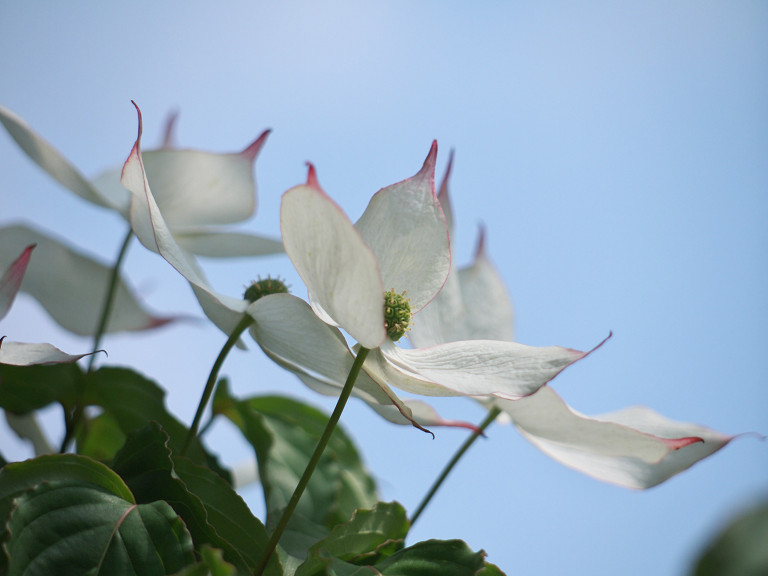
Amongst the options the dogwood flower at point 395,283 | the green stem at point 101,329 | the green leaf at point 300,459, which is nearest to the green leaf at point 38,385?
the green stem at point 101,329

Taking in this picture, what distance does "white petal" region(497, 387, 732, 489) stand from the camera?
0.37 m

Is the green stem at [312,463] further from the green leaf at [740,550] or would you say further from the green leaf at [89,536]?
the green leaf at [740,550]

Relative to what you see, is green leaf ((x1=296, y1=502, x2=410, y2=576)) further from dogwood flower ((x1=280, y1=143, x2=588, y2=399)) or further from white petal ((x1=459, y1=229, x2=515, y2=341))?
white petal ((x1=459, y1=229, x2=515, y2=341))

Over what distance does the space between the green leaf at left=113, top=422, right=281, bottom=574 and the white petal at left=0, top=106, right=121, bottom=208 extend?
0.25m

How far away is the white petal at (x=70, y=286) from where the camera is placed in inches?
20.7

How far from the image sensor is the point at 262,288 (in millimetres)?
→ 478

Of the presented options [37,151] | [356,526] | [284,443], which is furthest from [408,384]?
[37,151]

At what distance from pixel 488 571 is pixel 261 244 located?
309 millimetres

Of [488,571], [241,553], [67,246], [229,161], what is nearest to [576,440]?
[488,571]

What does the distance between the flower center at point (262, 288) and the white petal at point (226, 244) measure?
0.05 meters

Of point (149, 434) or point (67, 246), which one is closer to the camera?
point (149, 434)

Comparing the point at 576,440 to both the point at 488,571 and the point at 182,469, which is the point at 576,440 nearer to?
the point at 488,571

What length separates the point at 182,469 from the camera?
362mm

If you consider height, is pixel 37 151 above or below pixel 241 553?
above
